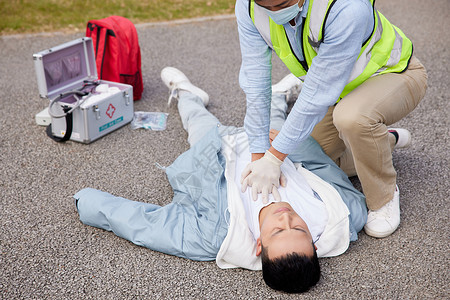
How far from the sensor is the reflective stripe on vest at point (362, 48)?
1853 millimetres

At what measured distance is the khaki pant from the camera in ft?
6.61

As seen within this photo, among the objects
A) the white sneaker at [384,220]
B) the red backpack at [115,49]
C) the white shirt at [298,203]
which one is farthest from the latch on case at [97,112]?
the white sneaker at [384,220]

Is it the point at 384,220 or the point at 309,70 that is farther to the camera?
the point at 384,220

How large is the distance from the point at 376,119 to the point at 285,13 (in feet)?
2.04

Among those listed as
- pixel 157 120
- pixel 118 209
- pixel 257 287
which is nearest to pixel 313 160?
pixel 257 287

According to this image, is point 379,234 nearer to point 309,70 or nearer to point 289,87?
point 309,70

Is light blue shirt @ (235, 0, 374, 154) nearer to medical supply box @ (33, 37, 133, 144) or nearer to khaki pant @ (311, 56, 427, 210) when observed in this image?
khaki pant @ (311, 56, 427, 210)

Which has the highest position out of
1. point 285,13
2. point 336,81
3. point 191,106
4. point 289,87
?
point 285,13

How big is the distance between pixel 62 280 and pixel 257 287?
788 millimetres

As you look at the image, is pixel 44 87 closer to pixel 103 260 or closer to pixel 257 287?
pixel 103 260

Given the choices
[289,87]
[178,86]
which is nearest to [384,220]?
[289,87]

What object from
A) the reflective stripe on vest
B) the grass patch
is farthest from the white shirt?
the grass patch

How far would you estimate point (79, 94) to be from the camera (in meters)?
3.00

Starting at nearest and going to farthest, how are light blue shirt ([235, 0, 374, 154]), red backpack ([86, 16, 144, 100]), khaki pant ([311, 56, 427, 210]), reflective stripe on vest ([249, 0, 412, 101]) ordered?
light blue shirt ([235, 0, 374, 154])
reflective stripe on vest ([249, 0, 412, 101])
khaki pant ([311, 56, 427, 210])
red backpack ([86, 16, 144, 100])
